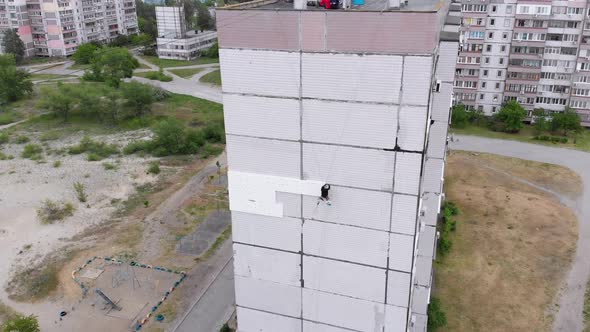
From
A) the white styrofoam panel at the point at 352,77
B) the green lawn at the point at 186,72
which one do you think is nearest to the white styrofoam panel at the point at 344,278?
the white styrofoam panel at the point at 352,77

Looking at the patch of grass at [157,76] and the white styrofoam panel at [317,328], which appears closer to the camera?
the white styrofoam panel at [317,328]

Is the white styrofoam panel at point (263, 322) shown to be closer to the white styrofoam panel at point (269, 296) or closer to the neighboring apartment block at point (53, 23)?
the white styrofoam panel at point (269, 296)

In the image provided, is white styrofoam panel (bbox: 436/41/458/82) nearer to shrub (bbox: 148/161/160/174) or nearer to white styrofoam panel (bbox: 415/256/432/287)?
white styrofoam panel (bbox: 415/256/432/287)

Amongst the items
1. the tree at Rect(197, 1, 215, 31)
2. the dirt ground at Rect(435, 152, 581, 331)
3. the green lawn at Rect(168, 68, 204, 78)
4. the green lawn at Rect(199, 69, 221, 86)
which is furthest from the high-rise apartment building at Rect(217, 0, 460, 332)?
the tree at Rect(197, 1, 215, 31)

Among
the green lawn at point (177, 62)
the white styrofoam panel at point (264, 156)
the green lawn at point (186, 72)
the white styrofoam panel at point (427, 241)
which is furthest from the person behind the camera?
the green lawn at point (177, 62)

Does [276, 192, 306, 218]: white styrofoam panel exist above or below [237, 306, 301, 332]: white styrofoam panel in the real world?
above

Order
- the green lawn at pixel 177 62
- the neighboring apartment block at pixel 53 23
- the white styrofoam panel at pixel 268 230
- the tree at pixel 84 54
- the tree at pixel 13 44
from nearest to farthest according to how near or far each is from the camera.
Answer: the white styrofoam panel at pixel 268 230
the tree at pixel 13 44
the tree at pixel 84 54
the green lawn at pixel 177 62
the neighboring apartment block at pixel 53 23

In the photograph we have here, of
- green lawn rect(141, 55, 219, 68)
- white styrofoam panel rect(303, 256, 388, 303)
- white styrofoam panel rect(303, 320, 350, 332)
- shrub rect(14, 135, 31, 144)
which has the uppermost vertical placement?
white styrofoam panel rect(303, 256, 388, 303)
